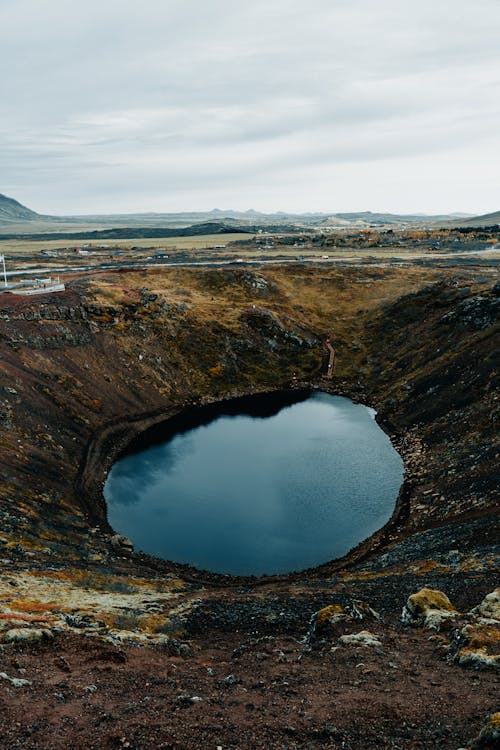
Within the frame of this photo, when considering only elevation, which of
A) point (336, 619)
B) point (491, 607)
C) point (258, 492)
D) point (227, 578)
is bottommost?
point (227, 578)

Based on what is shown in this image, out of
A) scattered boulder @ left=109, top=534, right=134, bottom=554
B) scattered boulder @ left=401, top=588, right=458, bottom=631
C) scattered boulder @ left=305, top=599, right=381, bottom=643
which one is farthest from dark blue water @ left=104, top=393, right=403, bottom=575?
scattered boulder @ left=401, top=588, right=458, bottom=631

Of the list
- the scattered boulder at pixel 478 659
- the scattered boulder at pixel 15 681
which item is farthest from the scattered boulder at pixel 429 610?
the scattered boulder at pixel 15 681

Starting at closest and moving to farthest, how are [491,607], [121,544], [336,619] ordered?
[491,607] → [336,619] → [121,544]

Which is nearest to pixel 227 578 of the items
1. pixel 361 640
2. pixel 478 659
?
pixel 361 640

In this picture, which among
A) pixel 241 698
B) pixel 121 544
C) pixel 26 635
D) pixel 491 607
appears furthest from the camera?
pixel 121 544

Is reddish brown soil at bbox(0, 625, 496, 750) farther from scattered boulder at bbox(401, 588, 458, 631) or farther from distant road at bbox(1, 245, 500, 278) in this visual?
distant road at bbox(1, 245, 500, 278)

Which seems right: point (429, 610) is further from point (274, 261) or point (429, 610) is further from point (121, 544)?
point (274, 261)
